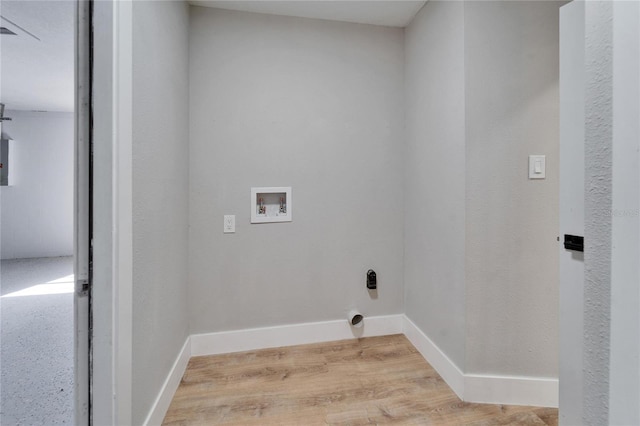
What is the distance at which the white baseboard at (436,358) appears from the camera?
1593mm

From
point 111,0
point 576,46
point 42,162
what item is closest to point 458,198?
point 576,46

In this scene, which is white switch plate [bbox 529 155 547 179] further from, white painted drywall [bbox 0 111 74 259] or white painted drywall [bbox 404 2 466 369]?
white painted drywall [bbox 0 111 74 259]

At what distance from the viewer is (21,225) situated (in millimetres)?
1927

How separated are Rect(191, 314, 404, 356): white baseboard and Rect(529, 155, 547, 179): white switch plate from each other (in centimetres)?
137

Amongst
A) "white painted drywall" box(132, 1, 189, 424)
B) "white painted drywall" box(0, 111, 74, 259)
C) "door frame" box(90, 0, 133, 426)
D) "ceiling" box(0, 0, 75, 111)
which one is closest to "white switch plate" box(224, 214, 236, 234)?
"white painted drywall" box(132, 1, 189, 424)

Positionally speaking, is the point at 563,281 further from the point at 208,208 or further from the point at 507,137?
the point at 208,208

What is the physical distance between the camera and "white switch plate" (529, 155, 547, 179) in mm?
1516

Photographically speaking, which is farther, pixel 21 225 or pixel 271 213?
pixel 271 213

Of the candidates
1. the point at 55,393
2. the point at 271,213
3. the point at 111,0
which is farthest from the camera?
the point at 271,213

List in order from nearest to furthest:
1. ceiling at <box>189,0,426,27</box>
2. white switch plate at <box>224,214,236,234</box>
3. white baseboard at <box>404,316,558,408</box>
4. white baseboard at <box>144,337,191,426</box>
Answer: white baseboard at <box>144,337,191,426</box> → white baseboard at <box>404,316,558,408</box> → ceiling at <box>189,0,426,27</box> → white switch plate at <box>224,214,236,234</box>

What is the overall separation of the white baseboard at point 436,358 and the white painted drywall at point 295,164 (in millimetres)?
201

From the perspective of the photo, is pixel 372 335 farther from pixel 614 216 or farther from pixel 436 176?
pixel 614 216

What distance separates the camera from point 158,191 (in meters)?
1.39

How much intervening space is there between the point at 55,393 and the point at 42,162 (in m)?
1.32
